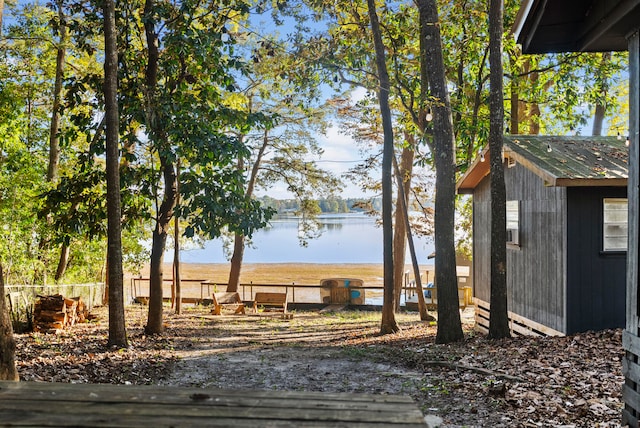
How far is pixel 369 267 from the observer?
162ft

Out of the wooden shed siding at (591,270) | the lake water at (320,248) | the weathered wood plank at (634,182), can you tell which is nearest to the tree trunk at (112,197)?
the weathered wood plank at (634,182)

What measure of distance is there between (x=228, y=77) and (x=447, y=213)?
6.29 meters

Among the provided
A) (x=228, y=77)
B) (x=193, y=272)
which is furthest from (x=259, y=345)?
(x=193, y=272)

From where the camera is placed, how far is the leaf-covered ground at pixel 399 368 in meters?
6.07

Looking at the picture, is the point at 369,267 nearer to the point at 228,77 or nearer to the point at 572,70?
the point at 572,70

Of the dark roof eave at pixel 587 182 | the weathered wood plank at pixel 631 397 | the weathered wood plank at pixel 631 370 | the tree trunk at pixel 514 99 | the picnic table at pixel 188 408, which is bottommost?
the weathered wood plank at pixel 631 397

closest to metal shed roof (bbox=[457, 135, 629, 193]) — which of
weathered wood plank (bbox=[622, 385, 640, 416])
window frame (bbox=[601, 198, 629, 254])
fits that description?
window frame (bbox=[601, 198, 629, 254])

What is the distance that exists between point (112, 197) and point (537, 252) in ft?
30.6

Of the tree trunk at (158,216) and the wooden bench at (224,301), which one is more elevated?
the tree trunk at (158,216)

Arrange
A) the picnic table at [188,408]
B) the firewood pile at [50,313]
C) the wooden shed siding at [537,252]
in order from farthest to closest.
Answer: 1. the firewood pile at [50,313]
2. the wooden shed siding at [537,252]
3. the picnic table at [188,408]

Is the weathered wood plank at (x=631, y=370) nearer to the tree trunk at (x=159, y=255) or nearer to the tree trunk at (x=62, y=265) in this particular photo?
the tree trunk at (x=159, y=255)

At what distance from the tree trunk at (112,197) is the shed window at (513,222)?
9.28m

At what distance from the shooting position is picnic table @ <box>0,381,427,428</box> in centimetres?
214

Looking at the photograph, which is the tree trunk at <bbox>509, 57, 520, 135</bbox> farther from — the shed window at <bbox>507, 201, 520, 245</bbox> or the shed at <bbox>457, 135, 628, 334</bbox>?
the shed window at <bbox>507, 201, 520, 245</bbox>
